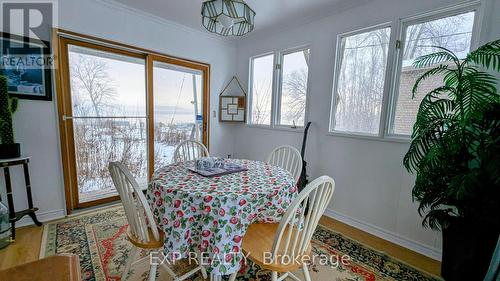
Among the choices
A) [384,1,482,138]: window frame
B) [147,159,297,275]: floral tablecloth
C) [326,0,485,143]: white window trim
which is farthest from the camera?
[326,0,485,143]: white window trim

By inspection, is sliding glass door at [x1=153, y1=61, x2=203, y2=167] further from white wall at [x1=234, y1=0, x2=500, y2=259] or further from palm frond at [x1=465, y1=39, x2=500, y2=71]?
palm frond at [x1=465, y1=39, x2=500, y2=71]

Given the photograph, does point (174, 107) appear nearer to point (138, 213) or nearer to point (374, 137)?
point (138, 213)

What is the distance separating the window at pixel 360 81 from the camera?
2.31m

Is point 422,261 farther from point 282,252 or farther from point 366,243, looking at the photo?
point 282,252

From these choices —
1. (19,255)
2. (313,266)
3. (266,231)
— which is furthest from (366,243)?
(19,255)

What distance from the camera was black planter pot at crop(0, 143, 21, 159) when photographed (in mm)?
1884

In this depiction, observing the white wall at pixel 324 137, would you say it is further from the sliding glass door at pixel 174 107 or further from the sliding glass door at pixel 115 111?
the sliding glass door at pixel 174 107

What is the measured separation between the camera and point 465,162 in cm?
142

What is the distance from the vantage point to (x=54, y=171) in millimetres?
2367

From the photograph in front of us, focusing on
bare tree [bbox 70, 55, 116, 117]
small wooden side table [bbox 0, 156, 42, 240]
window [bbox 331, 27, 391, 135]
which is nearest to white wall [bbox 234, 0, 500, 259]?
window [bbox 331, 27, 391, 135]

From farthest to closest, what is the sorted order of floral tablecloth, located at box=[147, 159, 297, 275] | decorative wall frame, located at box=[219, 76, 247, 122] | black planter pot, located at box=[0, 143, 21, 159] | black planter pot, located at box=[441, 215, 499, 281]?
decorative wall frame, located at box=[219, 76, 247, 122]
black planter pot, located at box=[0, 143, 21, 159]
black planter pot, located at box=[441, 215, 499, 281]
floral tablecloth, located at box=[147, 159, 297, 275]

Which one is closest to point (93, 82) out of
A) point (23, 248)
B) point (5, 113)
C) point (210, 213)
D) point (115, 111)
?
point (115, 111)

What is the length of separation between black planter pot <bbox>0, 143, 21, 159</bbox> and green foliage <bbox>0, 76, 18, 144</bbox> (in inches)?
1.5

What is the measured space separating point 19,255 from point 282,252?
2.16 m
